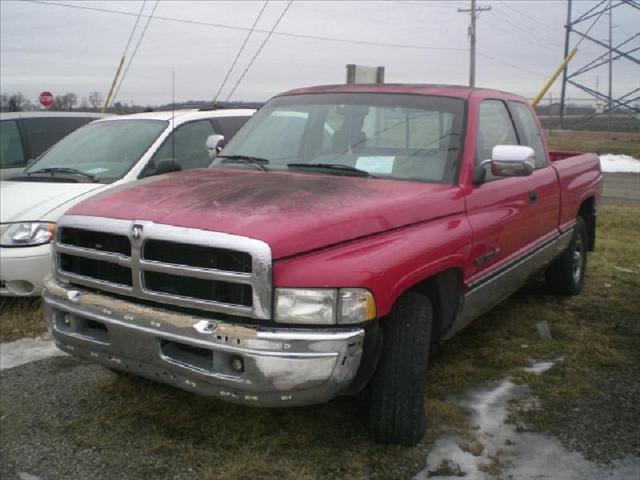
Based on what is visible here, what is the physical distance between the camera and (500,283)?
428 cm

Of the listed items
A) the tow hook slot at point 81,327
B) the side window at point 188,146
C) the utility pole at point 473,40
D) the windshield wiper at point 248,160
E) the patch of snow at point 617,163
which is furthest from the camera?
the utility pole at point 473,40

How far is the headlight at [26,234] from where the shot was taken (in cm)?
523

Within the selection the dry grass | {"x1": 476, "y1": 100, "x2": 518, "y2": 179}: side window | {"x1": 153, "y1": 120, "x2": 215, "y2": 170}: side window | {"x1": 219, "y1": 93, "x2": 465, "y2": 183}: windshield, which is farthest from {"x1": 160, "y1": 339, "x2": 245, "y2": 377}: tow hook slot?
{"x1": 153, "y1": 120, "x2": 215, "y2": 170}: side window

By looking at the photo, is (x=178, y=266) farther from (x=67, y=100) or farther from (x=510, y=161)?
(x=67, y=100)

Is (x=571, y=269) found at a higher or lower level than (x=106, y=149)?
lower

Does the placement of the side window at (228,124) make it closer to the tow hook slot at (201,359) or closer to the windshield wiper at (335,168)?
the windshield wiper at (335,168)

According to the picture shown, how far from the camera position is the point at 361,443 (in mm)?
3342

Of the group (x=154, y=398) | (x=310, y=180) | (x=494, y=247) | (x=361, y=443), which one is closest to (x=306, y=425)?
(x=361, y=443)

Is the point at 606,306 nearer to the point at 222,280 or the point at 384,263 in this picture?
the point at 384,263

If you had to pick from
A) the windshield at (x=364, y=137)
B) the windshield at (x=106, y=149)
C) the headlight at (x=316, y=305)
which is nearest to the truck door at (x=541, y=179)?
the windshield at (x=364, y=137)

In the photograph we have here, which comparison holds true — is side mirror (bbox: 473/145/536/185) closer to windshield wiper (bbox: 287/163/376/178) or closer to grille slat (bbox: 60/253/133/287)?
windshield wiper (bbox: 287/163/376/178)

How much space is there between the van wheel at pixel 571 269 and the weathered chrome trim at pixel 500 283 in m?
0.41

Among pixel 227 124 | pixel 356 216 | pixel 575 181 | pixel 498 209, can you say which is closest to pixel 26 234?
pixel 227 124

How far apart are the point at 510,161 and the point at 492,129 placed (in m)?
0.78
